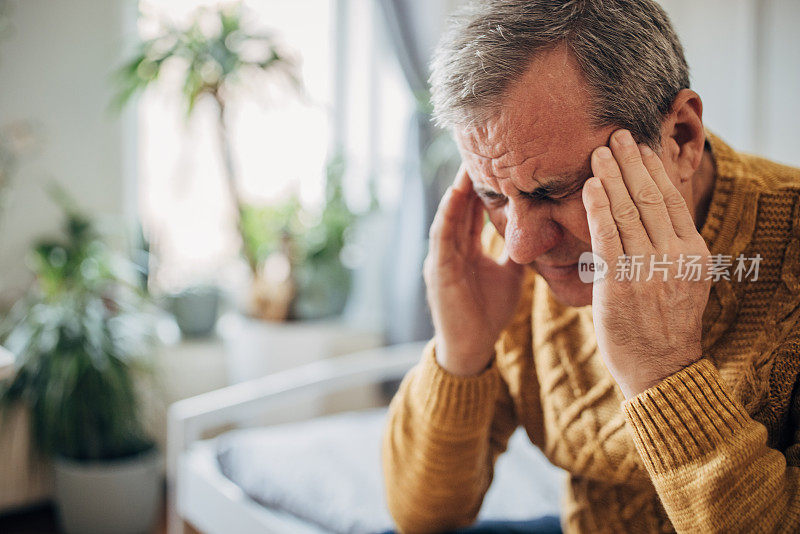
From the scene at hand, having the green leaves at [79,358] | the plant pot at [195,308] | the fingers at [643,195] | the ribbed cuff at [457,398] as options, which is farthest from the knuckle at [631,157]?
the plant pot at [195,308]

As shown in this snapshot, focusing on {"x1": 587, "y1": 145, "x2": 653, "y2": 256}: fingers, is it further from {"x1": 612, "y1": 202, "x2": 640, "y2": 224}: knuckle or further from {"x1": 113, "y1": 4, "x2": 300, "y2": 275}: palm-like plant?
{"x1": 113, "y1": 4, "x2": 300, "y2": 275}: palm-like plant

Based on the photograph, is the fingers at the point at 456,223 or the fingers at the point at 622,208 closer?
the fingers at the point at 622,208

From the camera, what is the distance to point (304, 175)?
11.4 feet

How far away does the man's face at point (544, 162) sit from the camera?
2.54 feet

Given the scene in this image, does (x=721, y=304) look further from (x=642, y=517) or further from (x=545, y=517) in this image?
(x=545, y=517)

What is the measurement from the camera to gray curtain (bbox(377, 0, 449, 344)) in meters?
2.88

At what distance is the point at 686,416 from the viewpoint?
2.44ft

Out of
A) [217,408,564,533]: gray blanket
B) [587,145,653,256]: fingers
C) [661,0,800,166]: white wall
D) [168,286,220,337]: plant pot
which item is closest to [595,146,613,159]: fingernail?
[587,145,653,256]: fingers

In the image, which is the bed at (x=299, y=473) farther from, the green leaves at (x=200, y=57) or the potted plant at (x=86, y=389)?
the green leaves at (x=200, y=57)

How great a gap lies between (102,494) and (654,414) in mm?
2158

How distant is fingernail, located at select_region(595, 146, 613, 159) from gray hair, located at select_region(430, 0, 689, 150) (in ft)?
0.09

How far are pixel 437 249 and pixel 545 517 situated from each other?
57cm

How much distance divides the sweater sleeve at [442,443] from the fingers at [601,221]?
1.24ft

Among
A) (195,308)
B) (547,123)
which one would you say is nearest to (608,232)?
(547,123)
